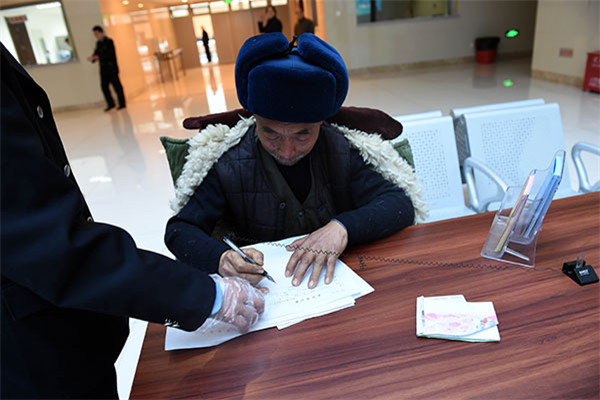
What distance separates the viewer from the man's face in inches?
47.5

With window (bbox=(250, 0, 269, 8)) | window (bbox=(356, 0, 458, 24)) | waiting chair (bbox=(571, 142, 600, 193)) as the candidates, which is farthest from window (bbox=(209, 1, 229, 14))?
waiting chair (bbox=(571, 142, 600, 193))

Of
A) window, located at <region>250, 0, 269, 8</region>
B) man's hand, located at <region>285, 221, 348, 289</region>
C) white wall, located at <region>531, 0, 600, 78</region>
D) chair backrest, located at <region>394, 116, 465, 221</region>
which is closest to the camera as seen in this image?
man's hand, located at <region>285, 221, 348, 289</region>

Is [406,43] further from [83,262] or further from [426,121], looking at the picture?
[83,262]

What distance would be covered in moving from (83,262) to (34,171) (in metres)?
0.16

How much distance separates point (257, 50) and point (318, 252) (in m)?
0.58

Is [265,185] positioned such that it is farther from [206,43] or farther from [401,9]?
[206,43]

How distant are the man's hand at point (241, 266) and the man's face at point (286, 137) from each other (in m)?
0.34

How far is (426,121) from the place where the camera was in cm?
214

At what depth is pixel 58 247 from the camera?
23.9 inches

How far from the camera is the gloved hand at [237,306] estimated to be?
2.83ft

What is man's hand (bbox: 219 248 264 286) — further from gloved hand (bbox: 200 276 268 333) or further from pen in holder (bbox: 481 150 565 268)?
pen in holder (bbox: 481 150 565 268)

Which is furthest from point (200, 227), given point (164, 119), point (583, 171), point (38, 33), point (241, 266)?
point (38, 33)

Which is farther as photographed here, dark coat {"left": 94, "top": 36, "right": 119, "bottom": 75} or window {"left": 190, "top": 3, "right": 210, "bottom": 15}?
window {"left": 190, "top": 3, "right": 210, "bottom": 15}

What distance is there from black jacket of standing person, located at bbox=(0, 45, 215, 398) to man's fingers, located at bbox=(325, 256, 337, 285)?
0.36 meters
